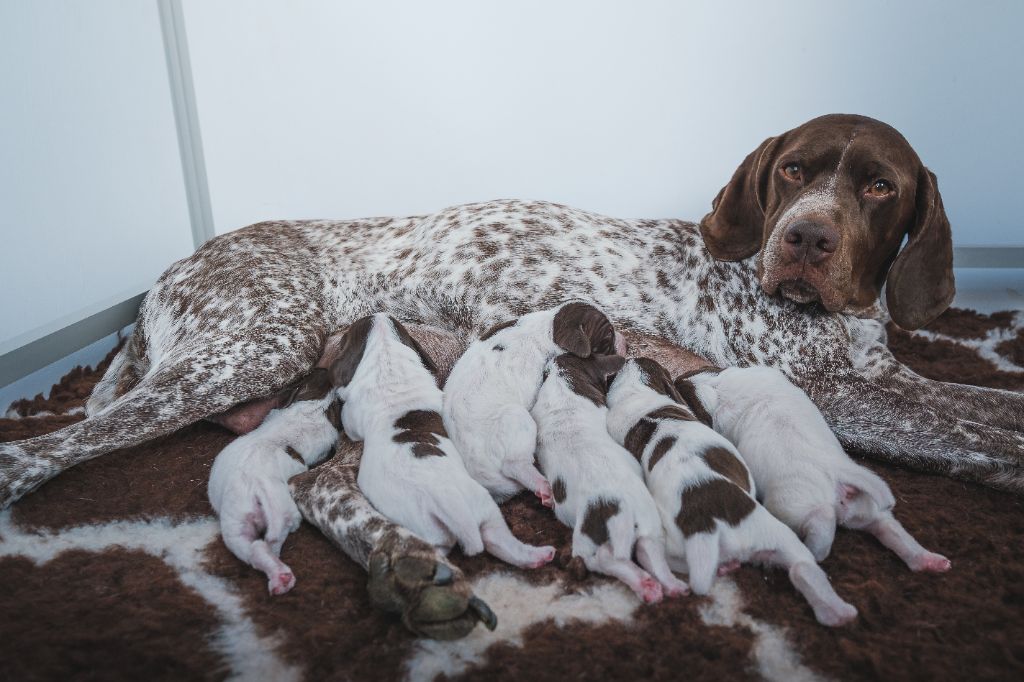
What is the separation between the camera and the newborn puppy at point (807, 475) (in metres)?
1.74

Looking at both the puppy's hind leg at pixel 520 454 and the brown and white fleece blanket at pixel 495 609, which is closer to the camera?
the brown and white fleece blanket at pixel 495 609

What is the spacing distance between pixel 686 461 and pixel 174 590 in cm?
123

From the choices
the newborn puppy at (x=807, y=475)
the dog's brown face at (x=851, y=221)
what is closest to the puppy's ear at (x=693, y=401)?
the newborn puppy at (x=807, y=475)

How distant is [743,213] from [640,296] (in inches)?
19.4

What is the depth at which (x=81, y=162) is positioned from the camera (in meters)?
3.37

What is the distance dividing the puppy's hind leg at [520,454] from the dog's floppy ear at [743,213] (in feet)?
3.75

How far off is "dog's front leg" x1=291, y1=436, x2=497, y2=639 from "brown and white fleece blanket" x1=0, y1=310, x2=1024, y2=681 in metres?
0.04

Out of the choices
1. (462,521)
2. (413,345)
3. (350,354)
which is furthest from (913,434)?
(350,354)

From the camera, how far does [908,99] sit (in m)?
3.72

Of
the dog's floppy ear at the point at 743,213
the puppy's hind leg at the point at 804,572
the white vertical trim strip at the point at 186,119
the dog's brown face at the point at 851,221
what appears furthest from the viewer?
the white vertical trim strip at the point at 186,119

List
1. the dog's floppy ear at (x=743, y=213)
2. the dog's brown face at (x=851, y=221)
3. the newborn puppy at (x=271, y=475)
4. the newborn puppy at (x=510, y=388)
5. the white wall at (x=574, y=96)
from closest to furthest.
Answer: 1. the newborn puppy at (x=271, y=475)
2. the newborn puppy at (x=510, y=388)
3. the dog's brown face at (x=851, y=221)
4. the dog's floppy ear at (x=743, y=213)
5. the white wall at (x=574, y=96)

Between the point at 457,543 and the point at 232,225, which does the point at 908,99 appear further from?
the point at 232,225

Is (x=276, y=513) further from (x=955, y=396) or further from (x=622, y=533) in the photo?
(x=955, y=396)

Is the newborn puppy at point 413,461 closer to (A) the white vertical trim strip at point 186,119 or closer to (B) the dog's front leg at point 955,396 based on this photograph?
(B) the dog's front leg at point 955,396
